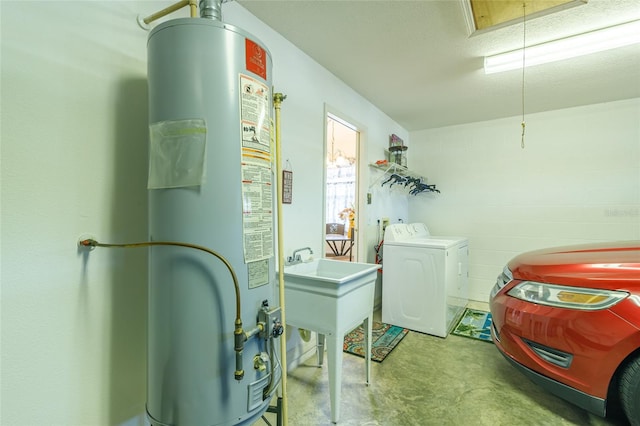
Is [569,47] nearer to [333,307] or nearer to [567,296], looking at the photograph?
[567,296]

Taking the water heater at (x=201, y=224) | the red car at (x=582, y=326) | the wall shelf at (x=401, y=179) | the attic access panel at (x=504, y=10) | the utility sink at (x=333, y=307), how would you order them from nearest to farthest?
the water heater at (x=201, y=224)
the red car at (x=582, y=326)
the utility sink at (x=333, y=307)
the attic access panel at (x=504, y=10)
the wall shelf at (x=401, y=179)

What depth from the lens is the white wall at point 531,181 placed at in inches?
126

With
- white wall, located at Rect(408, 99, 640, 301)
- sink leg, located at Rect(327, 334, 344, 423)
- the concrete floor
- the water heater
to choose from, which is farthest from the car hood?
white wall, located at Rect(408, 99, 640, 301)

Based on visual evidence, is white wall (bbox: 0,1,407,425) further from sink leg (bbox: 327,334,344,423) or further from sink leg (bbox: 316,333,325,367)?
sink leg (bbox: 316,333,325,367)

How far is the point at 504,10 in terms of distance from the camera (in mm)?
1760

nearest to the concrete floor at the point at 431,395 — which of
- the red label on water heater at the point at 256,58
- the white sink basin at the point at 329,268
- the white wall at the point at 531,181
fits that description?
the white sink basin at the point at 329,268

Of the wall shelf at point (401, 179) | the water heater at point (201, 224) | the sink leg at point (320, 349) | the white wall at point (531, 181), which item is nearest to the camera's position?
the water heater at point (201, 224)

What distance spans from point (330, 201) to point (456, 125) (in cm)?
274

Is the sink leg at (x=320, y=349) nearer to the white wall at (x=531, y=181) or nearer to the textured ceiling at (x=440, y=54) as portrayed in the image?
the textured ceiling at (x=440, y=54)

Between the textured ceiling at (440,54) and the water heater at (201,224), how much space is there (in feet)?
3.59

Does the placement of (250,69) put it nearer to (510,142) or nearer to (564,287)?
(564,287)

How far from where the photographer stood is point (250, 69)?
3.34 ft

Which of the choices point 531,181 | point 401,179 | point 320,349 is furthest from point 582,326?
point 531,181

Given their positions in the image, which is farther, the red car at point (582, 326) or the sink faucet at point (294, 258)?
the sink faucet at point (294, 258)
